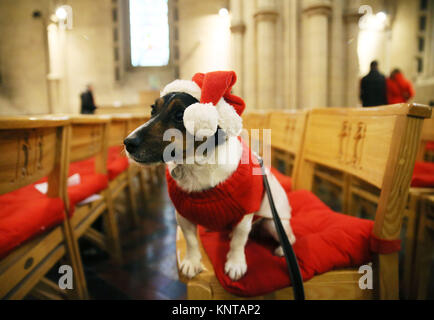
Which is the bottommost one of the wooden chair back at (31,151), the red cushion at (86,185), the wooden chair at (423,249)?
the wooden chair at (423,249)

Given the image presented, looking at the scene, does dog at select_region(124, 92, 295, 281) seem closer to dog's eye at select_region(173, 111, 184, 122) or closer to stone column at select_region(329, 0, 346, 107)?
dog's eye at select_region(173, 111, 184, 122)

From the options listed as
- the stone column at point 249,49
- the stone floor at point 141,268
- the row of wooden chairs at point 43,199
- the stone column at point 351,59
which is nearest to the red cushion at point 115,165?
the row of wooden chairs at point 43,199

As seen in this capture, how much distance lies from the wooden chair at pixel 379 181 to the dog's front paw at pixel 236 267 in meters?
0.05

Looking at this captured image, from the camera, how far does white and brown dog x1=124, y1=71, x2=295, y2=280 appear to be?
47 centimetres

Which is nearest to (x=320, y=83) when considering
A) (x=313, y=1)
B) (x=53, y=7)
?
(x=313, y=1)

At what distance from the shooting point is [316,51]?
144 inches

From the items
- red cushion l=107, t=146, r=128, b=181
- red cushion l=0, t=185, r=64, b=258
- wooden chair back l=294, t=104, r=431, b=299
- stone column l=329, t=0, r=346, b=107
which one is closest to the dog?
wooden chair back l=294, t=104, r=431, b=299

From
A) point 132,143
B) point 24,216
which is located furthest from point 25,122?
point 132,143

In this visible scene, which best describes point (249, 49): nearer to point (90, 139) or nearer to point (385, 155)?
point (90, 139)

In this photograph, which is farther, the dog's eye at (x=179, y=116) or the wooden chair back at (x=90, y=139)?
the wooden chair back at (x=90, y=139)

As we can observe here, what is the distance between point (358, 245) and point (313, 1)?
377 centimetres

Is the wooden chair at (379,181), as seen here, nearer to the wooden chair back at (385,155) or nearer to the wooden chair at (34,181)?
the wooden chair back at (385,155)

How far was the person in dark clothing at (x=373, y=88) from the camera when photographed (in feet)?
11.3

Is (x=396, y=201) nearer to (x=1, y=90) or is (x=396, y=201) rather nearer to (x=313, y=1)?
(x=313, y=1)
